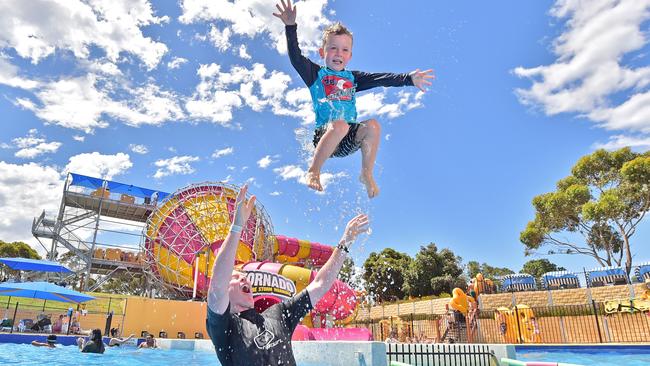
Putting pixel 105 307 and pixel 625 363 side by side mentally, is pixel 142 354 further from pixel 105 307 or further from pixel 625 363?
pixel 625 363

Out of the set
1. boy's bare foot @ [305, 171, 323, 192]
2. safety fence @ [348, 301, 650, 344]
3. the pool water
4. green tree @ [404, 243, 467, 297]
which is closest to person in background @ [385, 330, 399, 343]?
safety fence @ [348, 301, 650, 344]

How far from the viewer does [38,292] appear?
15.7 meters

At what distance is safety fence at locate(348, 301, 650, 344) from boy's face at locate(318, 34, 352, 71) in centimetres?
1452

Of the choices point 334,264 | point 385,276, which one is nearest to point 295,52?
point 334,264

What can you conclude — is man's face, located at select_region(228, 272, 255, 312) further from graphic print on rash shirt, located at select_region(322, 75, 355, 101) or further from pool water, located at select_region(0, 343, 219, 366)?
pool water, located at select_region(0, 343, 219, 366)

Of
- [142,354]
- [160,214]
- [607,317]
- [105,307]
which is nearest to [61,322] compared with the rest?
[105,307]

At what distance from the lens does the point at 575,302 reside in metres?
21.4

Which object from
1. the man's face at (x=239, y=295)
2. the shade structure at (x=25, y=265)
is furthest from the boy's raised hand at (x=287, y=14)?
the shade structure at (x=25, y=265)

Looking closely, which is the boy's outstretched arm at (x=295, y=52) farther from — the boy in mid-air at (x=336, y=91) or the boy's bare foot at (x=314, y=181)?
the boy's bare foot at (x=314, y=181)

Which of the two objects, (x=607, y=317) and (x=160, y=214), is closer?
(x=607, y=317)

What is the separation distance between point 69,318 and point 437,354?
15.2 metres

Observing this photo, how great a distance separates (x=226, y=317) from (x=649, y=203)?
99.6 ft

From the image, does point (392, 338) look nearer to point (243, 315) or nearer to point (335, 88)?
point (335, 88)

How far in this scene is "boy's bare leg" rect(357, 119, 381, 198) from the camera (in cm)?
392
